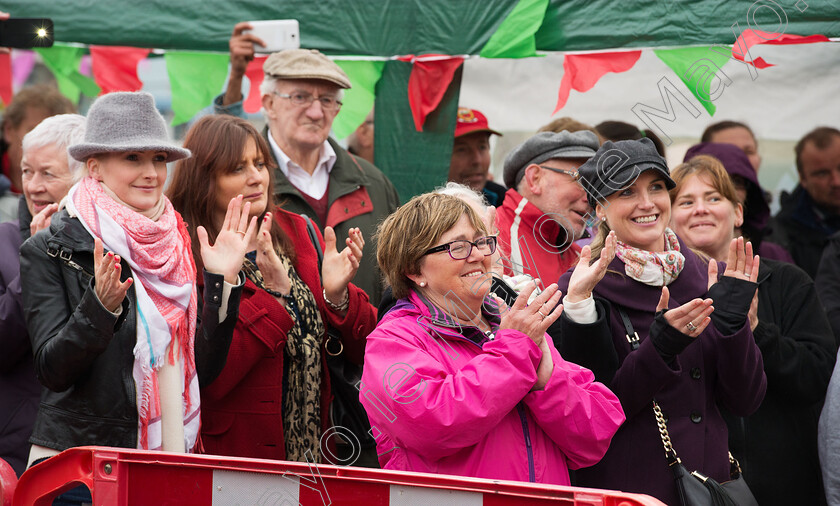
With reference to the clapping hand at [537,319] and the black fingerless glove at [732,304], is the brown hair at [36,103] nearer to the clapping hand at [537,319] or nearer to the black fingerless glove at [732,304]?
the clapping hand at [537,319]

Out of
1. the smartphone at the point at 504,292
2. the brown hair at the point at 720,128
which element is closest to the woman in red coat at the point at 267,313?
the smartphone at the point at 504,292

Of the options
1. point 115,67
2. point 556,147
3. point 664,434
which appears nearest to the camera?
point 664,434

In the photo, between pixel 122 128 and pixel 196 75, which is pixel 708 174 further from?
pixel 196 75

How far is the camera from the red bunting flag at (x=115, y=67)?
5.34 metres

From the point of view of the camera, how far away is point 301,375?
3363 millimetres

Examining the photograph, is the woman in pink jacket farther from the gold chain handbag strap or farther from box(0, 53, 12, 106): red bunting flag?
box(0, 53, 12, 106): red bunting flag

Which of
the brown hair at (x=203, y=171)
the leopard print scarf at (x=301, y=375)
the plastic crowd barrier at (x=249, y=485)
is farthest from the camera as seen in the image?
the brown hair at (x=203, y=171)

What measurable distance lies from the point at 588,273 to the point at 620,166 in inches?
18.1

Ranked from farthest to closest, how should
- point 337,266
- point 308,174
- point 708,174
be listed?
point 308,174, point 708,174, point 337,266

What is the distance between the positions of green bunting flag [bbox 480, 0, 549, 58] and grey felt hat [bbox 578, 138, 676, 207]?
153 cm

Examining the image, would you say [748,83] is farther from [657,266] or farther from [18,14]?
[18,14]

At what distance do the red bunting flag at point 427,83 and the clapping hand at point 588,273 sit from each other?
214 centimetres

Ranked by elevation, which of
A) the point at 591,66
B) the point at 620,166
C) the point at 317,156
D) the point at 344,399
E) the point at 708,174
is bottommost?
the point at 344,399

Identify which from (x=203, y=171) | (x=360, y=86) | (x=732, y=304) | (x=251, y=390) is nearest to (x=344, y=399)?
(x=251, y=390)
